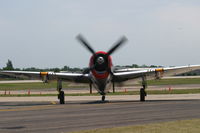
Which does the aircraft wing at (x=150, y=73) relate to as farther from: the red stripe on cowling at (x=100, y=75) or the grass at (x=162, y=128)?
the grass at (x=162, y=128)

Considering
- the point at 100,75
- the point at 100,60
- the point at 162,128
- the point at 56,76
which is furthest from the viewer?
the point at 56,76

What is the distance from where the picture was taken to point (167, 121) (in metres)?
15.6

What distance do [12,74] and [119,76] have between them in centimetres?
895

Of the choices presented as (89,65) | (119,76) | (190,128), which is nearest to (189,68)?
(119,76)

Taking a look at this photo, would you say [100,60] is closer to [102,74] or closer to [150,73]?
[102,74]

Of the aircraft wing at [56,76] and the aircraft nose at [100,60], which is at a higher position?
the aircraft nose at [100,60]

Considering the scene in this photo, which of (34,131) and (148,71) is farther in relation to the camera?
(148,71)

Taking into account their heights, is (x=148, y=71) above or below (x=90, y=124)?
above

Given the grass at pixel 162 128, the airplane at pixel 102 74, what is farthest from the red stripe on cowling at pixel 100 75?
the grass at pixel 162 128

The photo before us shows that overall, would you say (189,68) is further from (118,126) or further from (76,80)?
(118,126)

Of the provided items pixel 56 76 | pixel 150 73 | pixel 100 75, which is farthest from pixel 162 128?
pixel 56 76

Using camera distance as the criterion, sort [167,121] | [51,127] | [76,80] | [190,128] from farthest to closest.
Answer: [76,80] < [167,121] < [51,127] < [190,128]

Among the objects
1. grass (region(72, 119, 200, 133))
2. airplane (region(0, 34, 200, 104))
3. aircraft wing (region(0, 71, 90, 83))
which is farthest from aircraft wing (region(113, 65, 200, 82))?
grass (region(72, 119, 200, 133))

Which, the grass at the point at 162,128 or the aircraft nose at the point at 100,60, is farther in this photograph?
the aircraft nose at the point at 100,60
